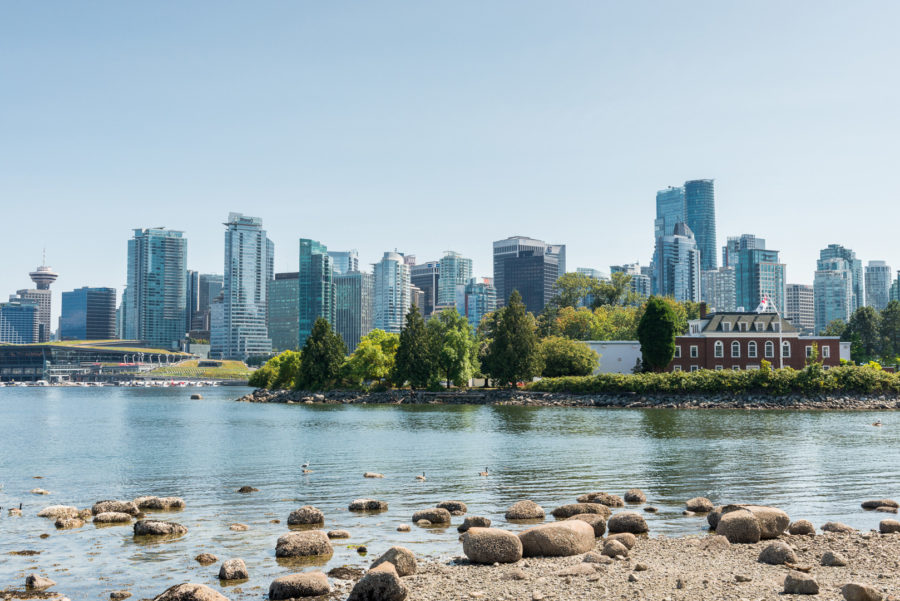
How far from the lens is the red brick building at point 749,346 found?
114 m

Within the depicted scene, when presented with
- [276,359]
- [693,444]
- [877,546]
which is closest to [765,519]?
[877,546]

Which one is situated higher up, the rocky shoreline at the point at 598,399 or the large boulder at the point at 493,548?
the large boulder at the point at 493,548

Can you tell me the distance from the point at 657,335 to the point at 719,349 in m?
9.17

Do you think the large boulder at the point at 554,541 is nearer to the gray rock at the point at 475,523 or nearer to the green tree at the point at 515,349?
the gray rock at the point at 475,523

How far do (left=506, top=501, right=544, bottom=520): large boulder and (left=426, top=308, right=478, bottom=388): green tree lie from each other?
96677 mm

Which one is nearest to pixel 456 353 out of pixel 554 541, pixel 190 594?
pixel 554 541

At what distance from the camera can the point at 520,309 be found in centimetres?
12100

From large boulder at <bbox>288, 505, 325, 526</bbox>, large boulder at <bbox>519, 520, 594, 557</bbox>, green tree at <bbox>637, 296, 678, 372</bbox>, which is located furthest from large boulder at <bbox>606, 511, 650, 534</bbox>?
green tree at <bbox>637, 296, 678, 372</bbox>

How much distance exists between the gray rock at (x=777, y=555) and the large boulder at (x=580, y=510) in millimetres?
7011

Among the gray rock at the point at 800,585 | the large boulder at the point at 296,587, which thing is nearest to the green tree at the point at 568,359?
the gray rock at the point at 800,585

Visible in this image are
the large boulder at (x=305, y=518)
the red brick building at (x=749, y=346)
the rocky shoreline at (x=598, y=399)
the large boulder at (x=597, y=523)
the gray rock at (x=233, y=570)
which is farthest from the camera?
the red brick building at (x=749, y=346)

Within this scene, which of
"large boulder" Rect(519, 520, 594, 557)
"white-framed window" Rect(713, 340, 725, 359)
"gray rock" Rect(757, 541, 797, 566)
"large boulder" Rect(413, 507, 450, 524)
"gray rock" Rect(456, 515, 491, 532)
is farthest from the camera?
A: "white-framed window" Rect(713, 340, 725, 359)

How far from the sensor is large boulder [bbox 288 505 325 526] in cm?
2688

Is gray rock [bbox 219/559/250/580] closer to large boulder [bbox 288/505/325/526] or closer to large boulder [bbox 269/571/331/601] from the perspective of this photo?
large boulder [bbox 269/571/331/601]
